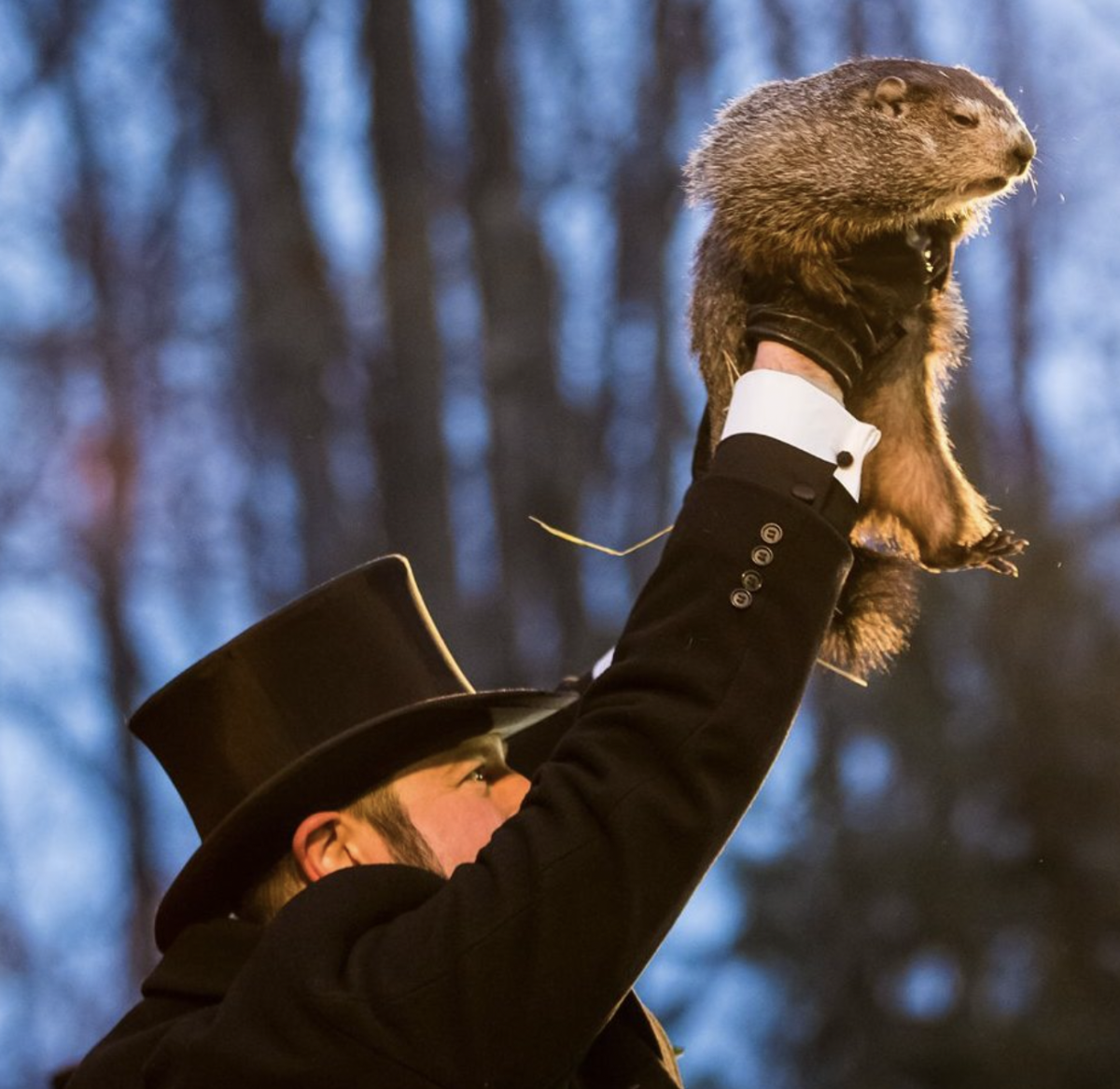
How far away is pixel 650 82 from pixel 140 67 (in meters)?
0.97

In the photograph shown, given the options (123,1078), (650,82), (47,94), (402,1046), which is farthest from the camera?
(650,82)

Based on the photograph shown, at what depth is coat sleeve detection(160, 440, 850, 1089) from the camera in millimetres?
1259

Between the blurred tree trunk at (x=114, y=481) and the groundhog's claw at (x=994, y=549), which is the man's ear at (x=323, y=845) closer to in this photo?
the groundhog's claw at (x=994, y=549)

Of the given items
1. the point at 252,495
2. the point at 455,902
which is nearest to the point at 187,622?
the point at 252,495

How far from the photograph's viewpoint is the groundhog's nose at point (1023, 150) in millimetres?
1662

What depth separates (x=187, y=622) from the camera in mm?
2922

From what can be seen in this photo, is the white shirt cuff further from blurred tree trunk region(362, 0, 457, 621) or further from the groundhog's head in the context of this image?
blurred tree trunk region(362, 0, 457, 621)

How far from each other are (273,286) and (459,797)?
163 centimetres

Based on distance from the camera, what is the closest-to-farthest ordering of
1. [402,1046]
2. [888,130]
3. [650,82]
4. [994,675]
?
[402,1046] < [888,130] < [650,82] < [994,675]

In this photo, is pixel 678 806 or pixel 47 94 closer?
pixel 678 806

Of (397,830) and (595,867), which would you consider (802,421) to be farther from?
(397,830)

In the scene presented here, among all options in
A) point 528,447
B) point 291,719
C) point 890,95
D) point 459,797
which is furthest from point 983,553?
point 528,447

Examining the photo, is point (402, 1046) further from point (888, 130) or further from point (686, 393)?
point (686, 393)

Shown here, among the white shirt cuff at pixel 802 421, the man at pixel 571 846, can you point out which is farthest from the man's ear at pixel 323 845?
the white shirt cuff at pixel 802 421
